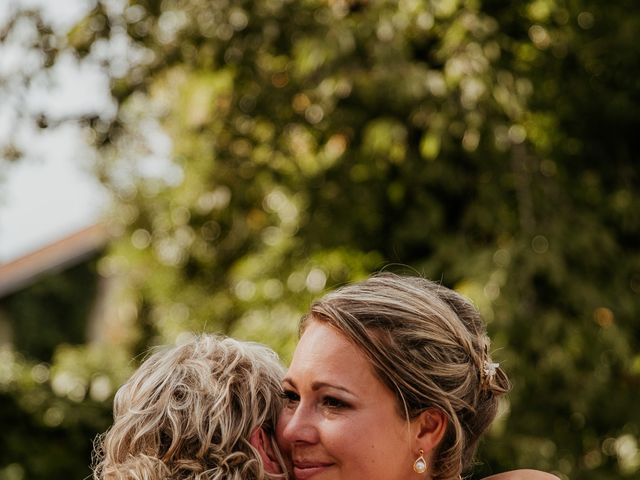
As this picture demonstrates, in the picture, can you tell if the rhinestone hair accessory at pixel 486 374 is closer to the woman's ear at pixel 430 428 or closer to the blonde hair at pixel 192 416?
the woman's ear at pixel 430 428

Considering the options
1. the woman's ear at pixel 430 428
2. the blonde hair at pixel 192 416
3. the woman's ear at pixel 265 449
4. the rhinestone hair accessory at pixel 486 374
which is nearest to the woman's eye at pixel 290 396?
the blonde hair at pixel 192 416

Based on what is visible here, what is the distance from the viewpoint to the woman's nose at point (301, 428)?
2988 millimetres

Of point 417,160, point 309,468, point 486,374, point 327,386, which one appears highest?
point 327,386

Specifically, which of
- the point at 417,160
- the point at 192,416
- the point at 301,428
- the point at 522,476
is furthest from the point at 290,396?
the point at 417,160

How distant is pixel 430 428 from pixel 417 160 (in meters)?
4.24

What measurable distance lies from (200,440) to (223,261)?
716cm

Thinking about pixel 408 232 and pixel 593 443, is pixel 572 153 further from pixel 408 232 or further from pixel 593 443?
pixel 593 443

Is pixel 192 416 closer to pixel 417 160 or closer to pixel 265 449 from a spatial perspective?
pixel 265 449

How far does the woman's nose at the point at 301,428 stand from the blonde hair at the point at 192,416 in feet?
0.28

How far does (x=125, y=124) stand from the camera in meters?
7.04

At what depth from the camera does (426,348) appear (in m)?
3.08

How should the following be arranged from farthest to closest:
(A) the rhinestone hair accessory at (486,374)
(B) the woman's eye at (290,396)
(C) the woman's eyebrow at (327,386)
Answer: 1. (A) the rhinestone hair accessory at (486,374)
2. (B) the woman's eye at (290,396)
3. (C) the woman's eyebrow at (327,386)

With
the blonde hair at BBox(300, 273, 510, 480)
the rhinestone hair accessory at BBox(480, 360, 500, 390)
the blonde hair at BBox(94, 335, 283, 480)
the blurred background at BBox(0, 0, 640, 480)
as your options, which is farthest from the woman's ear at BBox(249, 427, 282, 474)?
the blurred background at BBox(0, 0, 640, 480)

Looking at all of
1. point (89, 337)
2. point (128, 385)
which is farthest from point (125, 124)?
point (89, 337)
